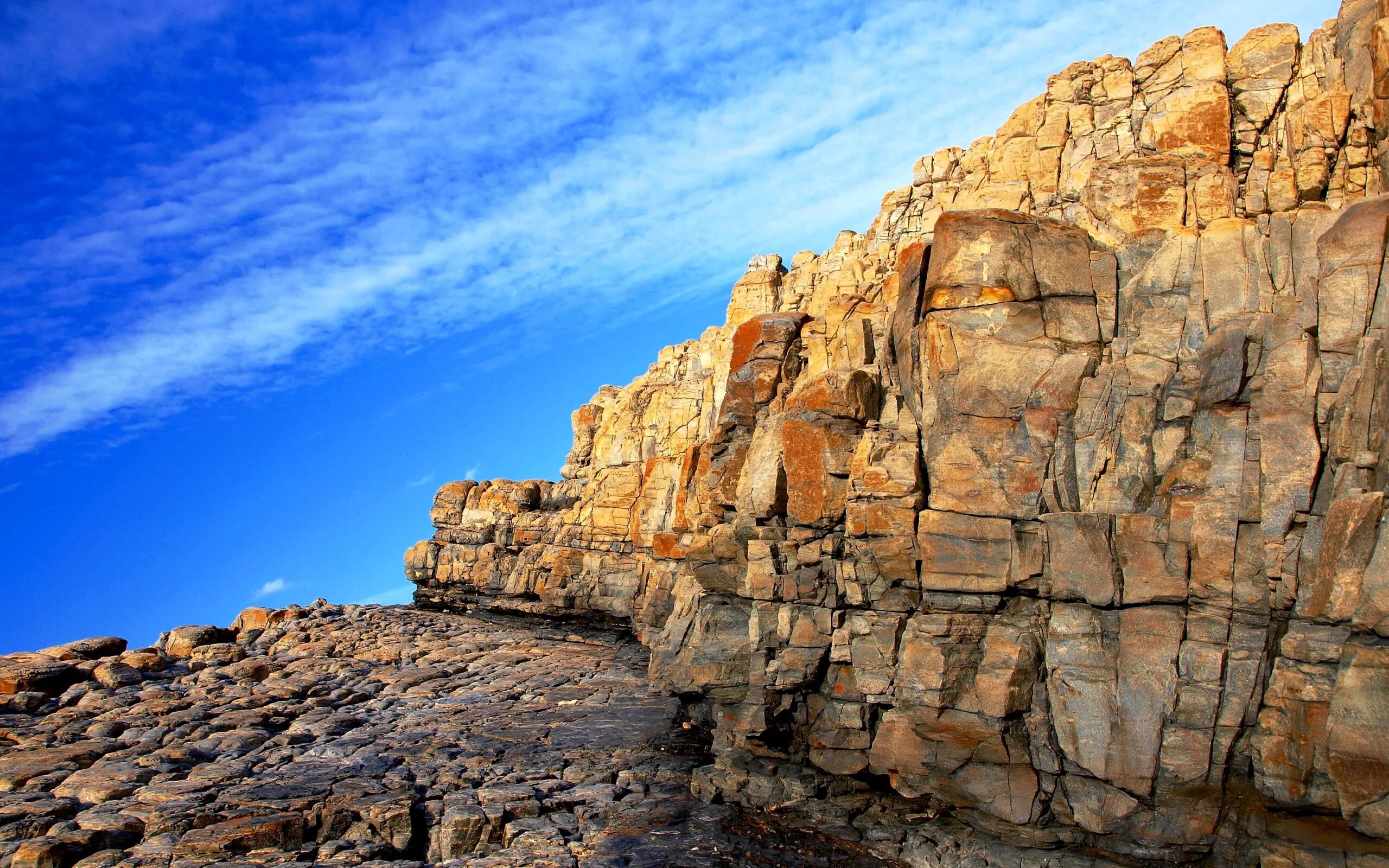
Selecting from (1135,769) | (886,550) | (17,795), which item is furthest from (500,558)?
(1135,769)

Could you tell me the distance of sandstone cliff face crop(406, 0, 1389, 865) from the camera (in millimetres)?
15594

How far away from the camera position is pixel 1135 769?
1700 cm

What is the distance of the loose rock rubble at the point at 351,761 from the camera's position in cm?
1977

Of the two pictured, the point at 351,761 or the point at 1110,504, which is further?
the point at 351,761

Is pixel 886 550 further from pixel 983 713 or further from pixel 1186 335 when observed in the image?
pixel 1186 335

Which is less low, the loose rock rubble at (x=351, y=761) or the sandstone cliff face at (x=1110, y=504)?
the sandstone cliff face at (x=1110, y=504)

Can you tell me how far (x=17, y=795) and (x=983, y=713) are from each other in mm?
24700

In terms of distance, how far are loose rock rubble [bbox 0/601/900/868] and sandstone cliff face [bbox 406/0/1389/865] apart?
2941mm

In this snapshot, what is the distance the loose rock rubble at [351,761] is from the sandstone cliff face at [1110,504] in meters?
2.94

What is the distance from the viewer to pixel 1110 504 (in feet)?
60.3

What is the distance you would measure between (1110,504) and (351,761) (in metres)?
22.2

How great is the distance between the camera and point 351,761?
25.5m

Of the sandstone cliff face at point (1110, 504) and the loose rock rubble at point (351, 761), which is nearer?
the sandstone cliff face at point (1110, 504)

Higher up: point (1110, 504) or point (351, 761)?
point (1110, 504)
